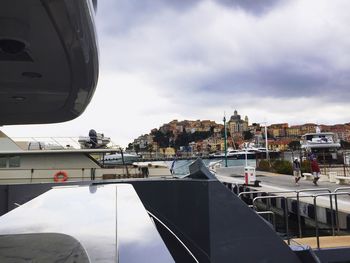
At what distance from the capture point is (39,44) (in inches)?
124

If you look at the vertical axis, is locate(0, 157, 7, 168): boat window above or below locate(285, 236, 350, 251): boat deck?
above

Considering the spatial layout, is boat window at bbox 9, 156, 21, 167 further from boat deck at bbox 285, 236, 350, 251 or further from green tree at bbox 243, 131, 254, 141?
green tree at bbox 243, 131, 254, 141

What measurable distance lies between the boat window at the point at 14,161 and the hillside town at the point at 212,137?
732cm

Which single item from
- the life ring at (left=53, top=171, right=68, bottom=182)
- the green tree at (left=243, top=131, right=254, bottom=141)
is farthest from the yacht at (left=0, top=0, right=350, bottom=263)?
the green tree at (left=243, top=131, right=254, bottom=141)

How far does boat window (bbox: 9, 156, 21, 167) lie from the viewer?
59.4 ft

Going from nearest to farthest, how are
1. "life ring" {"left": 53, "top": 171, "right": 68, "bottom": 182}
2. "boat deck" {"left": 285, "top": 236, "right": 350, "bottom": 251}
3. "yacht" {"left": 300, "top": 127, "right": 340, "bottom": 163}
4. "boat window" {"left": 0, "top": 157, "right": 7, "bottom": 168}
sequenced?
"boat deck" {"left": 285, "top": 236, "right": 350, "bottom": 251}, "life ring" {"left": 53, "top": 171, "right": 68, "bottom": 182}, "boat window" {"left": 0, "top": 157, "right": 7, "bottom": 168}, "yacht" {"left": 300, "top": 127, "right": 340, "bottom": 163}

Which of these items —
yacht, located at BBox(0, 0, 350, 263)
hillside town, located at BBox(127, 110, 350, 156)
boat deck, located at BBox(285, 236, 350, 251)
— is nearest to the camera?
yacht, located at BBox(0, 0, 350, 263)

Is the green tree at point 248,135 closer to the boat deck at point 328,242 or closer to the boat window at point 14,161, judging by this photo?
the boat window at point 14,161

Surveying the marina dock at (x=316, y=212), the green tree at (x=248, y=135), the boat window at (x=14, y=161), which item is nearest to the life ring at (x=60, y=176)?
the boat window at (x=14, y=161)

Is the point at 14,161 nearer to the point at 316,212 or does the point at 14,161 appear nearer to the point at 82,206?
the point at 316,212

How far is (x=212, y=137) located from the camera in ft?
225

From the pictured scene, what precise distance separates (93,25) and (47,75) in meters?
1.26

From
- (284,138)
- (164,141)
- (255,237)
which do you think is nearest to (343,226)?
(255,237)

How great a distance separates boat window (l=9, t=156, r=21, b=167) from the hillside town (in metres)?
7.32
